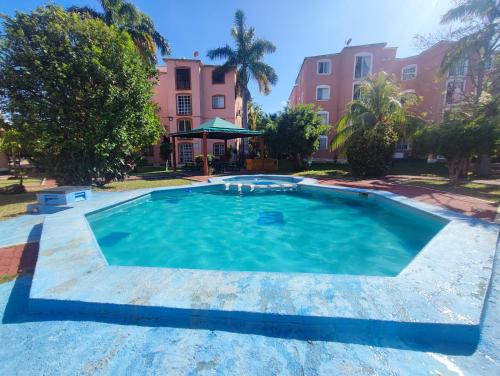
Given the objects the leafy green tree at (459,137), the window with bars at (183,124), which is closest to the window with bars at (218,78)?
the window with bars at (183,124)

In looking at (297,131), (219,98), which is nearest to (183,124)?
(219,98)

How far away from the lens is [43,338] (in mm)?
2213

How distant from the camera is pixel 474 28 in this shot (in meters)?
13.9

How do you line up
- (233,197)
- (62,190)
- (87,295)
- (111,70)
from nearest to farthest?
(87,295)
(62,190)
(111,70)
(233,197)

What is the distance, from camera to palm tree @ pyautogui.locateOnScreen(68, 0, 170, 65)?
53.5ft

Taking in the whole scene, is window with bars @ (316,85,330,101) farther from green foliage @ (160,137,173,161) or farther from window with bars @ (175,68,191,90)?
green foliage @ (160,137,173,161)

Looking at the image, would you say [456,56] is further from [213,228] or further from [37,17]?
[37,17]

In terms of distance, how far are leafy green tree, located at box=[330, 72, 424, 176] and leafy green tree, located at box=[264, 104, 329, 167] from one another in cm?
305

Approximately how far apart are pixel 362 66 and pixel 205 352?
2798 centimetres

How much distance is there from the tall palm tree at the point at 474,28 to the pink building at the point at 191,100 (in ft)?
62.0

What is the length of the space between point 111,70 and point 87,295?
9.91 meters

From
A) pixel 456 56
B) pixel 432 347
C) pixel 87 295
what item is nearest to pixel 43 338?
pixel 87 295

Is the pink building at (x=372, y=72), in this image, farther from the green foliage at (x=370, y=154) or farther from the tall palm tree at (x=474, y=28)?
the green foliage at (x=370, y=154)

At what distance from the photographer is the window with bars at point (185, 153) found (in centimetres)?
2646
